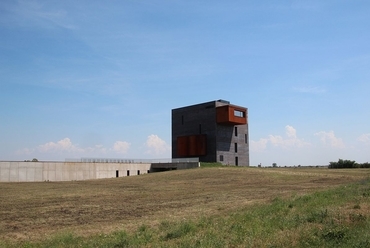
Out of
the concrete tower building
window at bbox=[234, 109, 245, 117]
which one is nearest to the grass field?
the concrete tower building

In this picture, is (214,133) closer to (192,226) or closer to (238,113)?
(238,113)

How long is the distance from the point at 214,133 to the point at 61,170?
33253mm

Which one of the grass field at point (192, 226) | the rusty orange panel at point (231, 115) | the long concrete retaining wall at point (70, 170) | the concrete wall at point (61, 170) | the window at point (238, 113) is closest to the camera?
the grass field at point (192, 226)

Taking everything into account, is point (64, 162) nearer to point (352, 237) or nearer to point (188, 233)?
point (188, 233)

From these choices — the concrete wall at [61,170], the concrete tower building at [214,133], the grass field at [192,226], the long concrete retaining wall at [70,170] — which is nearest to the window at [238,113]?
the concrete tower building at [214,133]

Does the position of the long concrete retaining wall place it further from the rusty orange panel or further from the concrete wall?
the rusty orange panel

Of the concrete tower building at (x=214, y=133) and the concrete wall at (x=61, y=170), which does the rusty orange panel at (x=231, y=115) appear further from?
the concrete wall at (x=61, y=170)

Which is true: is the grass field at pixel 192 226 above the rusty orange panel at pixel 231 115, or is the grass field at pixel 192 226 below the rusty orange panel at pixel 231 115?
below

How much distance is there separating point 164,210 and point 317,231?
449 inches

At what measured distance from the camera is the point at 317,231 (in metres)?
11.9

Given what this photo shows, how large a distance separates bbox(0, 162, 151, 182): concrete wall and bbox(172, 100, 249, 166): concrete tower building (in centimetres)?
1340

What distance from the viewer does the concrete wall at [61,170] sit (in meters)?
60.7

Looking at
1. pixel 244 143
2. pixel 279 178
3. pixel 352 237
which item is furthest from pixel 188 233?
pixel 244 143

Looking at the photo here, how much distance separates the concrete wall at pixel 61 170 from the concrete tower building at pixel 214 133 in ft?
44.0
